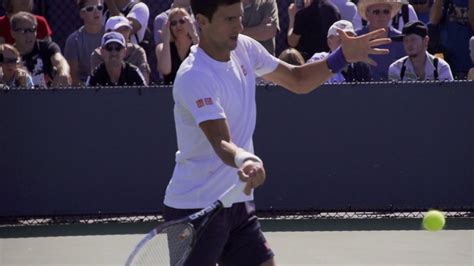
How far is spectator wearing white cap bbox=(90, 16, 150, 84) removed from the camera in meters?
9.78

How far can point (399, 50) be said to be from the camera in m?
9.79

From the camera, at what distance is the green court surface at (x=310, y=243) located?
24.3ft

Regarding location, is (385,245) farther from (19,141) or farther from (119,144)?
(19,141)

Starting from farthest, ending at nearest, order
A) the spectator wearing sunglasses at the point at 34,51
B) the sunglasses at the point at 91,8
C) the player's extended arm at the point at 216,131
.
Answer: the sunglasses at the point at 91,8, the spectator wearing sunglasses at the point at 34,51, the player's extended arm at the point at 216,131

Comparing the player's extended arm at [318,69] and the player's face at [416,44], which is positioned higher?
the player's extended arm at [318,69]

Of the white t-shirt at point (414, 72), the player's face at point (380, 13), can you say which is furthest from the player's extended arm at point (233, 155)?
the player's face at point (380, 13)

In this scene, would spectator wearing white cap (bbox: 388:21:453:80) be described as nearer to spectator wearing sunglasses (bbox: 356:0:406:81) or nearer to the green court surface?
spectator wearing sunglasses (bbox: 356:0:406:81)

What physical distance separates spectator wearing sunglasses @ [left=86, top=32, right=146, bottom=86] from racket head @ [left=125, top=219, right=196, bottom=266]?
5201 mm

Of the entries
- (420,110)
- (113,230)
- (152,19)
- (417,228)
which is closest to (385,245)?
(417,228)

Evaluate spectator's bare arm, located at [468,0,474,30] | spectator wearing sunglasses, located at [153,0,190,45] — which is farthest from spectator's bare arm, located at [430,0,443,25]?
spectator wearing sunglasses, located at [153,0,190,45]

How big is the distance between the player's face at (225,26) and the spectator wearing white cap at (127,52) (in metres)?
5.46

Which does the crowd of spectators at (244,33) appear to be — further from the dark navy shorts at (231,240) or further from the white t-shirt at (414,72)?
the dark navy shorts at (231,240)

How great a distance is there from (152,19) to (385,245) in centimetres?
500

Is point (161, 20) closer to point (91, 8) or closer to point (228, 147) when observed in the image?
point (91, 8)
